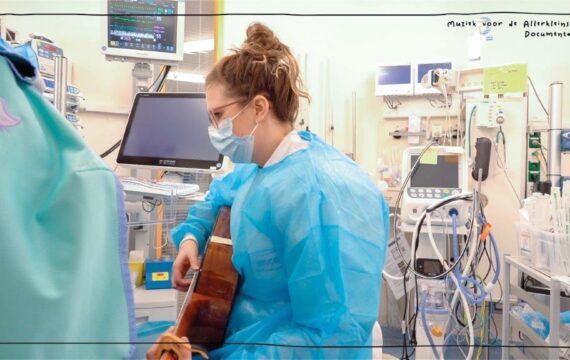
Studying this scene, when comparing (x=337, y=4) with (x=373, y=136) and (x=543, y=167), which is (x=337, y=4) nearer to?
(x=543, y=167)

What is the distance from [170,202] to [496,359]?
1.12 metres

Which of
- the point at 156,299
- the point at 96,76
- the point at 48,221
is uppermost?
the point at 96,76

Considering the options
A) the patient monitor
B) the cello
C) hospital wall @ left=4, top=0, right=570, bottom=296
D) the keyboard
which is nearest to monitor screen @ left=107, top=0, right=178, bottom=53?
hospital wall @ left=4, top=0, right=570, bottom=296

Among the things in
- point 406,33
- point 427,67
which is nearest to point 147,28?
point 406,33

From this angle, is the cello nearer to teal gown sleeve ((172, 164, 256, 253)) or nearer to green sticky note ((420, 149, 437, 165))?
teal gown sleeve ((172, 164, 256, 253))

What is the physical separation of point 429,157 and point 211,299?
4.75 feet

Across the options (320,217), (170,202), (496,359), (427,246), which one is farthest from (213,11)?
(427,246)

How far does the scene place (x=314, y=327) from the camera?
0.69 metres

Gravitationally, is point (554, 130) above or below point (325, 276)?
above

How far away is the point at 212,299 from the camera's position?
0.88 m

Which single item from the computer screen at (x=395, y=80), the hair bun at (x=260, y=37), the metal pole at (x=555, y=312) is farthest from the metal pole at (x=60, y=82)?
the metal pole at (x=555, y=312)

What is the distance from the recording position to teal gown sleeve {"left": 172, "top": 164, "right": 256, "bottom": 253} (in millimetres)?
1123

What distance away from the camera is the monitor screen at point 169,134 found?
1538mm

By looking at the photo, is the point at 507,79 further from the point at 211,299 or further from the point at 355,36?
the point at 211,299
